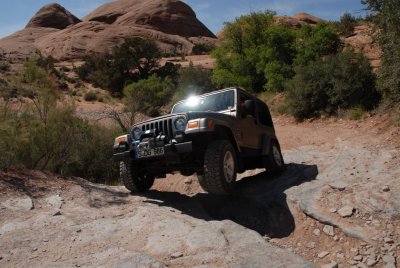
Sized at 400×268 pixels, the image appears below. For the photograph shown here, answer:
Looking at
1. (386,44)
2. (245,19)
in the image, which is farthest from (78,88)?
(386,44)

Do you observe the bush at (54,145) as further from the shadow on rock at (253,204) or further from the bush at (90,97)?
the bush at (90,97)

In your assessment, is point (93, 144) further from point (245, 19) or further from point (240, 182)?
point (245, 19)

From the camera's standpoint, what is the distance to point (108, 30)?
6322cm

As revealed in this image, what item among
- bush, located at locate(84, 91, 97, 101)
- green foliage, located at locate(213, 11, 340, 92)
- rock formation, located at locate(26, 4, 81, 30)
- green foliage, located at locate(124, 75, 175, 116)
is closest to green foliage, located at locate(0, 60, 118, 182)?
green foliage, located at locate(124, 75, 175, 116)

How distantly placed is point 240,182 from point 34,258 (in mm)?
4592

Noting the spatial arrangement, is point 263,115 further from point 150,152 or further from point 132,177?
point 150,152

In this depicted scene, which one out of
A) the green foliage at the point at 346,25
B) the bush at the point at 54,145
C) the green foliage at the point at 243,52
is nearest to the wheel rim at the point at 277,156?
the bush at the point at 54,145

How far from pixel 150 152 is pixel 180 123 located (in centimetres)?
64

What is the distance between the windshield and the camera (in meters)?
7.04

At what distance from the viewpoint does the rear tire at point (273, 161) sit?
7.59 m

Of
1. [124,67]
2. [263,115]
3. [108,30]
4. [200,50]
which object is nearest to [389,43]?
[263,115]

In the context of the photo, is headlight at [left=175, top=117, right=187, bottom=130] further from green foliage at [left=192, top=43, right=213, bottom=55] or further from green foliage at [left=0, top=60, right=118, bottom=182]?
green foliage at [left=192, top=43, right=213, bottom=55]

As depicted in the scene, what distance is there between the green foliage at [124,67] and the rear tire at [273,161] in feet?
95.7

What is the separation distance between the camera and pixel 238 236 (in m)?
4.82
